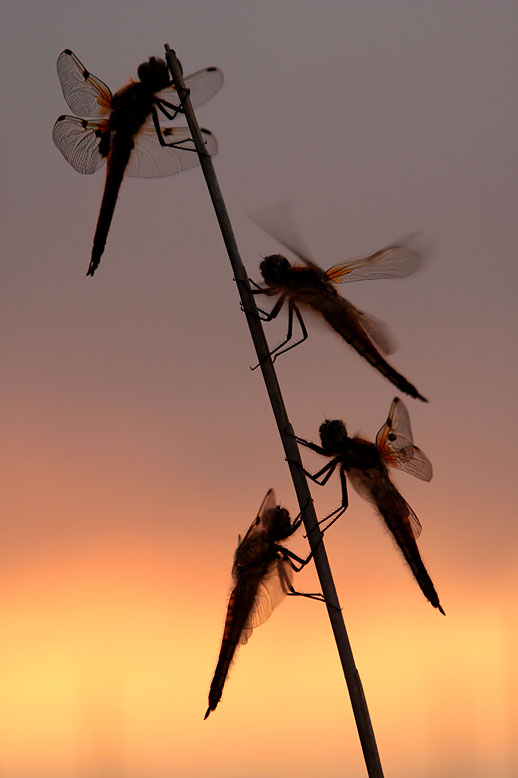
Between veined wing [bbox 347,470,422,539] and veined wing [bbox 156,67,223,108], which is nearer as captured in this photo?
veined wing [bbox 347,470,422,539]

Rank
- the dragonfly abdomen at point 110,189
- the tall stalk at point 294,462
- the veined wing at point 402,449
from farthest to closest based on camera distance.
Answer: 1. the veined wing at point 402,449
2. the dragonfly abdomen at point 110,189
3. the tall stalk at point 294,462

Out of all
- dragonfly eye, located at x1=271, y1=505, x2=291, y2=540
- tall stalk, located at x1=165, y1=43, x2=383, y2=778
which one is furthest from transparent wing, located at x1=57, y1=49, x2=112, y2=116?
dragonfly eye, located at x1=271, y1=505, x2=291, y2=540

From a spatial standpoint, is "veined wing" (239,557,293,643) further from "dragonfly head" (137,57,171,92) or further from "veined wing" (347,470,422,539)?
"dragonfly head" (137,57,171,92)

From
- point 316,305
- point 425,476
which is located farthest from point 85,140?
point 425,476

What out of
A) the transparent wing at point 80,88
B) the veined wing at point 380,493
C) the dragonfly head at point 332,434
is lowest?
the veined wing at point 380,493

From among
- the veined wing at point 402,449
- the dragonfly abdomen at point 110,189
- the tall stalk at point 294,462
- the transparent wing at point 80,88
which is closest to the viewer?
the tall stalk at point 294,462

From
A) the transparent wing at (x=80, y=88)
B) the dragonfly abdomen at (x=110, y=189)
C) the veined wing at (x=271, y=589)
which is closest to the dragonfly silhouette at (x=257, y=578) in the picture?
the veined wing at (x=271, y=589)

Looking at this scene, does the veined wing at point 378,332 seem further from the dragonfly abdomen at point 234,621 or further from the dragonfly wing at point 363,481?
the dragonfly abdomen at point 234,621

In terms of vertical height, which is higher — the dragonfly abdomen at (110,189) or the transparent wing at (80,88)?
the transparent wing at (80,88)
